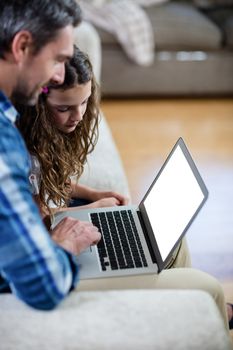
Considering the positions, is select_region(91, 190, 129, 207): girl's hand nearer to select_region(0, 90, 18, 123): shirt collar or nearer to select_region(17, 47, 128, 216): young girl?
select_region(17, 47, 128, 216): young girl

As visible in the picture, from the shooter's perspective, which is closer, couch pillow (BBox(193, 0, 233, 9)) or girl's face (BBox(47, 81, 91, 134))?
girl's face (BBox(47, 81, 91, 134))

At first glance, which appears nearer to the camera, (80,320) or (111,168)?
(80,320)

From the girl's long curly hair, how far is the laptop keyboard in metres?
0.13

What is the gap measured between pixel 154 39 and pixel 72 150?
2.05 m

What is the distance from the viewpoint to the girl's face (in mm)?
1527

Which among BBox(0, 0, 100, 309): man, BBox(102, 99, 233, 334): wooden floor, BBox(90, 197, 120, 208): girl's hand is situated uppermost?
BBox(0, 0, 100, 309): man

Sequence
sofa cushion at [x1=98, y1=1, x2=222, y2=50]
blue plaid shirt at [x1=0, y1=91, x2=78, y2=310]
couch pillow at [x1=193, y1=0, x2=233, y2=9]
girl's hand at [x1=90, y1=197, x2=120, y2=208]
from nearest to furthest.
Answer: blue plaid shirt at [x1=0, y1=91, x2=78, y2=310] → girl's hand at [x1=90, y1=197, x2=120, y2=208] → sofa cushion at [x1=98, y1=1, x2=222, y2=50] → couch pillow at [x1=193, y1=0, x2=233, y2=9]

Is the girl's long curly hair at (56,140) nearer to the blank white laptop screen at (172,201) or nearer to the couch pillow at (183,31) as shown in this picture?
the blank white laptop screen at (172,201)

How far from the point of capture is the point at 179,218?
1460 mm

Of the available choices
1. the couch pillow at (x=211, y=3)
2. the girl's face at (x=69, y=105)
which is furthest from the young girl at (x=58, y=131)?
the couch pillow at (x=211, y=3)

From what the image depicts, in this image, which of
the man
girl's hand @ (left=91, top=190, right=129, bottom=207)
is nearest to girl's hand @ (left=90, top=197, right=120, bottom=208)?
girl's hand @ (left=91, top=190, right=129, bottom=207)

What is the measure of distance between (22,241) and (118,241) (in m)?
0.50

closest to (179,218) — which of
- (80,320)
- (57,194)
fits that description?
(57,194)

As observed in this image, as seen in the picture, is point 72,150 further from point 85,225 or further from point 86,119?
point 85,225
